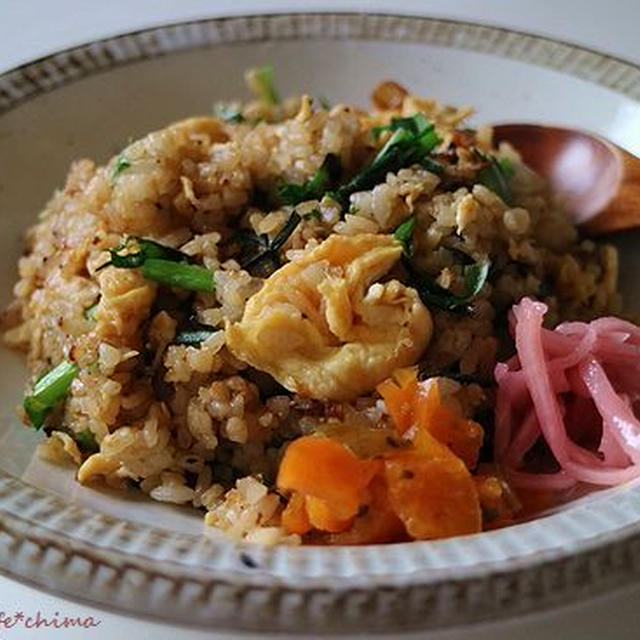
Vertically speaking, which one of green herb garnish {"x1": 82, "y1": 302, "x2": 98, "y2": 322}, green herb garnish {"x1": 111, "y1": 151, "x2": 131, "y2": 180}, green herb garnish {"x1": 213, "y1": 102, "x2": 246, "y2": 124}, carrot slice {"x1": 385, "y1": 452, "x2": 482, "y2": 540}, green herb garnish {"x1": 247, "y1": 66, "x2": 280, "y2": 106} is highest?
green herb garnish {"x1": 247, "y1": 66, "x2": 280, "y2": 106}

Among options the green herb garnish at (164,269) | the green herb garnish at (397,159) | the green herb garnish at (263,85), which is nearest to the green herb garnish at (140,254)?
the green herb garnish at (164,269)

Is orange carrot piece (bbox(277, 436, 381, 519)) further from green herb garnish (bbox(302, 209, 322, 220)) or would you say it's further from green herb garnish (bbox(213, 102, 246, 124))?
green herb garnish (bbox(213, 102, 246, 124))

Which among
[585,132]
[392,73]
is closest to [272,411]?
[585,132]

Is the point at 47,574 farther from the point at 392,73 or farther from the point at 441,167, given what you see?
the point at 392,73

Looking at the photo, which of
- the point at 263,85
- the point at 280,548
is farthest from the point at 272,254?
the point at 263,85

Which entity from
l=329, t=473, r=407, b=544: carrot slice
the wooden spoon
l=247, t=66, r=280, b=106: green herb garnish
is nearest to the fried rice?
l=329, t=473, r=407, b=544: carrot slice

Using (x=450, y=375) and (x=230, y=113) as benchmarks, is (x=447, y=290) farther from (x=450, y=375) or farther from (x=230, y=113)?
(x=230, y=113)

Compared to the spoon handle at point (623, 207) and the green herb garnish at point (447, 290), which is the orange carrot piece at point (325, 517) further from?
the spoon handle at point (623, 207)
